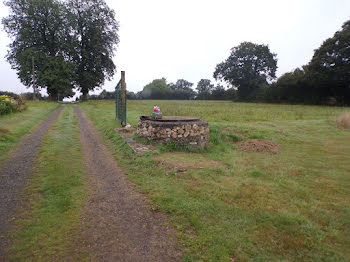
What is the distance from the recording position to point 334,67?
29.0 m

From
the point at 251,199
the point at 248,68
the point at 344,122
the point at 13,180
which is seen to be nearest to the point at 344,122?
the point at 344,122

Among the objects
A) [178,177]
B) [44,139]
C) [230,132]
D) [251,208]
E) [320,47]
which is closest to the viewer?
[251,208]

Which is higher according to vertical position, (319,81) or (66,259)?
(319,81)

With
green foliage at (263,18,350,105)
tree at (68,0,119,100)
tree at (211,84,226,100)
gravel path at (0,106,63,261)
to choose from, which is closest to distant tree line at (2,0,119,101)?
tree at (68,0,119,100)

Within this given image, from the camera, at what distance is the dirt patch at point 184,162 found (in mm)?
5102

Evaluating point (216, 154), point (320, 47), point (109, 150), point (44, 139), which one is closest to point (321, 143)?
point (216, 154)

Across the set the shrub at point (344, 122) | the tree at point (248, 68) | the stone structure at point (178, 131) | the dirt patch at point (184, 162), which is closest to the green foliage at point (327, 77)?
the tree at point (248, 68)

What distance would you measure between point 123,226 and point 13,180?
2.85 meters

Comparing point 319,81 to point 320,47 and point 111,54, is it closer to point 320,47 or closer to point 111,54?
point 320,47

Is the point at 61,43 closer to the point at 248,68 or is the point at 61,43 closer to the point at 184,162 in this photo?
the point at 184,162

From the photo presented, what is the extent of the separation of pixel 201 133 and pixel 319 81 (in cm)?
3084

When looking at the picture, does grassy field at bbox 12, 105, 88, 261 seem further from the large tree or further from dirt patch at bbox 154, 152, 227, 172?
the large tree

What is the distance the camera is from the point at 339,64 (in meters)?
28.8

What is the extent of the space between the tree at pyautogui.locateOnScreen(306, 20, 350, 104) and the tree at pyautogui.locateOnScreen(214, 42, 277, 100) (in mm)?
15839
